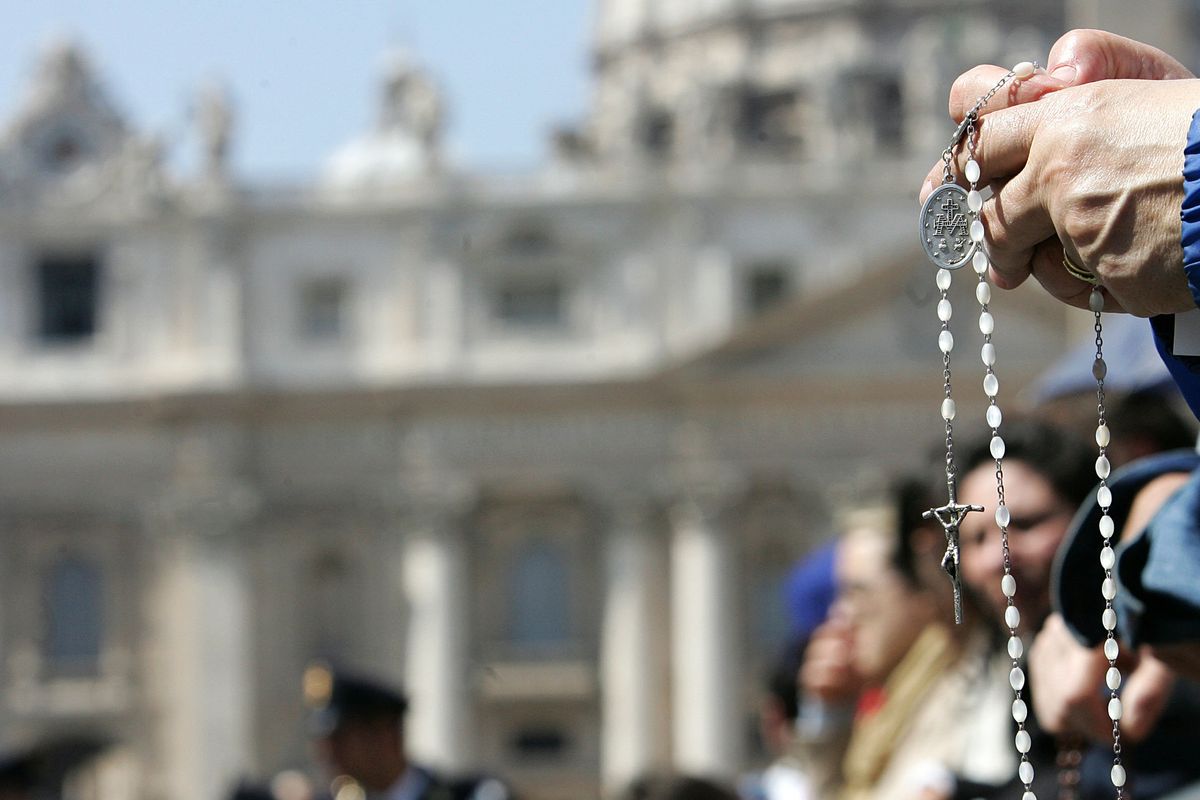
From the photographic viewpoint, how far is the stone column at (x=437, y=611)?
30.5 m

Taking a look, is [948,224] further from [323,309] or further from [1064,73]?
[323,309]

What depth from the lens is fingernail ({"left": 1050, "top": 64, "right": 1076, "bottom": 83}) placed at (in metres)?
2.01

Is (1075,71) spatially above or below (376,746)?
above

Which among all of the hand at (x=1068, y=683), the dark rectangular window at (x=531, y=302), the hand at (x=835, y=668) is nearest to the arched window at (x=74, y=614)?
the dark rectangular window at (x=531, y=302)

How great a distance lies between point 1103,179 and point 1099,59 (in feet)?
0.78

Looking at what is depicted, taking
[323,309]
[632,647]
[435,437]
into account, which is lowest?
[632,647]

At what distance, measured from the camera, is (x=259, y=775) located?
102ft

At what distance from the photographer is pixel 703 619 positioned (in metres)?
30.3

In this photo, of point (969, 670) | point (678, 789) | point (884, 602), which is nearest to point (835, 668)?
point (884, 602)

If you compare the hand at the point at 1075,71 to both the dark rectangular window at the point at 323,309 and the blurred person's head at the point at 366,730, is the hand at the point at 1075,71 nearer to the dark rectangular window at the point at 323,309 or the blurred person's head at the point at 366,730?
the blurred person's head at the point at 366,730

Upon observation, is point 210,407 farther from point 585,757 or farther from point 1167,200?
point 1167,200

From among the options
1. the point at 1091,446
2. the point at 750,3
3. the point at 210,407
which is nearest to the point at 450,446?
the point at 210,407

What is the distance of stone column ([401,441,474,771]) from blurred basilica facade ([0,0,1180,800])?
0.13 ft

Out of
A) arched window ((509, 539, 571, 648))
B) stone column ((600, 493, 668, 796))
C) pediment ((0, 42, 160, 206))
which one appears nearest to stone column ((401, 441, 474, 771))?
arched window ((509, 539, 571, 648))
